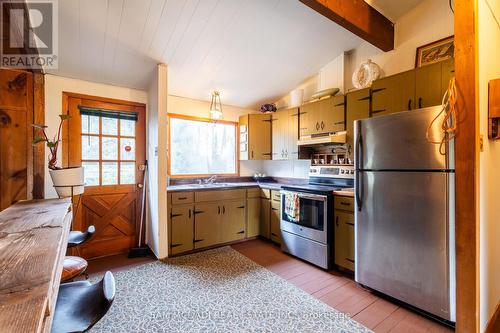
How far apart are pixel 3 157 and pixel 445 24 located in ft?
15.5

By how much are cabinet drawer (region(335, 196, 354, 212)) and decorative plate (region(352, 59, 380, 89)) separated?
1.43 meters

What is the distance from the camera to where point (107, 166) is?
320cm

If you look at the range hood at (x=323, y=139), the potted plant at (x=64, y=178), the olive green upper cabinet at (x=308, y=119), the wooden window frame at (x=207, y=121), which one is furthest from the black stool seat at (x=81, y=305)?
the olive green upper cabinet at (x=308, y=119)

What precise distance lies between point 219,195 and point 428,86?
9.02ft

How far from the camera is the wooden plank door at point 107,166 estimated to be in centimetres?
298

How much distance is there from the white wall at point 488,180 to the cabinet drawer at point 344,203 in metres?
1.05

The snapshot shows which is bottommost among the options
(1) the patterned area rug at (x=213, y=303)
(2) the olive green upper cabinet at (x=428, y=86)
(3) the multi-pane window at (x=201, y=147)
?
(1) the patterned area rug at (x=213, y=303)

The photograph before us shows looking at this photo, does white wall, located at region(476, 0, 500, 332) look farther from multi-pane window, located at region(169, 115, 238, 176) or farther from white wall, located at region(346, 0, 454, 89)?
multi-pane window, located at region(169, 115, 238, 176)

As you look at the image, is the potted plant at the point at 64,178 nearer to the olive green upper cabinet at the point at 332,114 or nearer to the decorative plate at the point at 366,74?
the olive green upper cabinet at the point at 332,114

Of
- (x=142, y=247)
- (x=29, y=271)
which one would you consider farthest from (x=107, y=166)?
(x=29, y=271)

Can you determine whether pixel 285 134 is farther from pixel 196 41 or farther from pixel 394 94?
pixel 196 41

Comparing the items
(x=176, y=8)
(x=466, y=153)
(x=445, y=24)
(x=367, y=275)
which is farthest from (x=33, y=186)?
(x=445, y=24)

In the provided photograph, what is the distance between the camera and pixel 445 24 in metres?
2.46

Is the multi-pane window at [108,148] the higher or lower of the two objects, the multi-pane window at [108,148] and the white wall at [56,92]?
the lower
